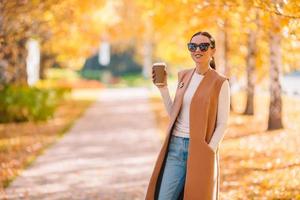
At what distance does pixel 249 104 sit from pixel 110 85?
95.4 feet

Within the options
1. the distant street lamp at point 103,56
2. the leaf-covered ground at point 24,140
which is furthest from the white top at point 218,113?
the distant street lamp at point 103,56

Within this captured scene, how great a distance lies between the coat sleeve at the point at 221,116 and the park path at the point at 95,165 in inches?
143

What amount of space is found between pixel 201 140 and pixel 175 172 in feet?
1.17

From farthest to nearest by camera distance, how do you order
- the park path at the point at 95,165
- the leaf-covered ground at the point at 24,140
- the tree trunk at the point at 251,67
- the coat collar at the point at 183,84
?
1. the tree trunk at the point at 251,67
2. the leaf-covered ground at the point at 24,140
3. the park path at the point at 95,165
4. the coat collar at the point at 183,84

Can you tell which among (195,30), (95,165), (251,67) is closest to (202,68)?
(95,165)

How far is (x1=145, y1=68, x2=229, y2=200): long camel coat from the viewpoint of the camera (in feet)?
16.6

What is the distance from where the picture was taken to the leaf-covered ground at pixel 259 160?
877 cm

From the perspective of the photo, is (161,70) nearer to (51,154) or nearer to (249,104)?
(51,154)

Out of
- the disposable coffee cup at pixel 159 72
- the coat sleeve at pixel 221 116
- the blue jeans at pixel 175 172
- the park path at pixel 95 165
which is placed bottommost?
the park path at pixel 95 165

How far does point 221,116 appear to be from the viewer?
5.14 metres

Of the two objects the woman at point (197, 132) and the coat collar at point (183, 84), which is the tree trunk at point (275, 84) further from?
the woman at point (197, 132)

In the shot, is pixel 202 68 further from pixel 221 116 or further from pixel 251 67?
pixel 251 67

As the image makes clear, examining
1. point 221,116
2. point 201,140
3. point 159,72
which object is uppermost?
point 159,72

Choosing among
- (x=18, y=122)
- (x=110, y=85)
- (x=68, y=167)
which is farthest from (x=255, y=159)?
(x=110, y=85)
